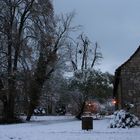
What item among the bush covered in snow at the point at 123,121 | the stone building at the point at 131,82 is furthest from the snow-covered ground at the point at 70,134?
the stone building at the point at 131,82

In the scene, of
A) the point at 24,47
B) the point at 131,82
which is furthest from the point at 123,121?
the point at 24,47

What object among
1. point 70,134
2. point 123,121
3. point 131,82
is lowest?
point 70,134

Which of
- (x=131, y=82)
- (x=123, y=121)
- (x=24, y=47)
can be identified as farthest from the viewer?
(x=24, y=47)

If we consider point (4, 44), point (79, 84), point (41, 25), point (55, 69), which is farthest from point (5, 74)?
point (79, 84)

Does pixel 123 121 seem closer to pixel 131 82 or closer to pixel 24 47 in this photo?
pixel 131 82

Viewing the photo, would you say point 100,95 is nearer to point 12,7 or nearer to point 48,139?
point 12,7

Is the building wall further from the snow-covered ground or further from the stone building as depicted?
the snow-covered ground

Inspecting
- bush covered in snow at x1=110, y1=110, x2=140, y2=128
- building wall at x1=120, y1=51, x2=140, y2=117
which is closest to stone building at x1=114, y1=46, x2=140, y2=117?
building wall at x1=120, y1=51, x2=140, y2=117

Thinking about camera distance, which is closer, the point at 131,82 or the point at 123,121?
the point at 123,121

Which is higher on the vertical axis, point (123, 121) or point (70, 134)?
point (123, 121)

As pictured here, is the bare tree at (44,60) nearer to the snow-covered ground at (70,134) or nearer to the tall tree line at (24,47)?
the tall tree line at (24,47)

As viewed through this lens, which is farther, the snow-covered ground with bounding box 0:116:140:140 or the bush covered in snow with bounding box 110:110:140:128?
the bush covered in snow with bounding box 110:110:140:128

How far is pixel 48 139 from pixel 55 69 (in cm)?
3432

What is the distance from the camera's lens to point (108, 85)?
203 feet
